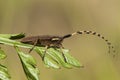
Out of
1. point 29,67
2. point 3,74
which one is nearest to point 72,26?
point 29,67

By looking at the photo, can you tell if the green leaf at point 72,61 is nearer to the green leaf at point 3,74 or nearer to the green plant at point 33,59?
the green plant at point 33,59

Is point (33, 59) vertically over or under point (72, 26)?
over

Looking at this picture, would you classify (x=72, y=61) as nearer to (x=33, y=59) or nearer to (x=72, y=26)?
(x=33, y=59)

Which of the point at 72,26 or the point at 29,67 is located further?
the point at 72,26

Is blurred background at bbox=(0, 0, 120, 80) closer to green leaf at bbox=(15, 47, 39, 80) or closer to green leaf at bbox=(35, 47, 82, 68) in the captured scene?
green leaf at bbox=(35, 47, 82, 68)

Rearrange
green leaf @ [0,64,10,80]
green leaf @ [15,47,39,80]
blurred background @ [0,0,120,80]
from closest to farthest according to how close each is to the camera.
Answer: green leaf @ [0,64,10,80]
green leaf @ [15,47,39,80]
blurred background @ [0,0,120,80]

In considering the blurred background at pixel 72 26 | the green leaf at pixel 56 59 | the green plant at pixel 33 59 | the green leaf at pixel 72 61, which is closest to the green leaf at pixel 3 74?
the green plant at pixel 33 59

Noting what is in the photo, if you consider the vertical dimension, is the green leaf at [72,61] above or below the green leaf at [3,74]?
below

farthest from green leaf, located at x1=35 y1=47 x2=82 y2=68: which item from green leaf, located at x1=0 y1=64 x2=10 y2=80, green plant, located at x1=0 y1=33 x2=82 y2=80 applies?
green leaf, located at x1=0 y1=64 x2=10 y2=80

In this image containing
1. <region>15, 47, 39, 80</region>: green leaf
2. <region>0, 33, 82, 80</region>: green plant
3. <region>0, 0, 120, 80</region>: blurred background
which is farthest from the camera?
<region>0, 0, 120, 80</region>: blurred background
